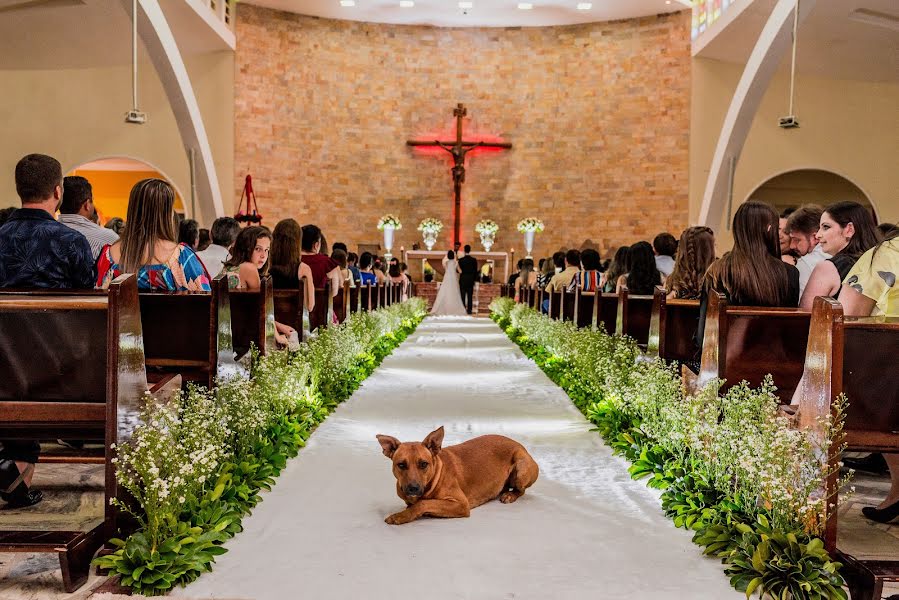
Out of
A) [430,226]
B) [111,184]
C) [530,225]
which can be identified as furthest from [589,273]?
[111,184]

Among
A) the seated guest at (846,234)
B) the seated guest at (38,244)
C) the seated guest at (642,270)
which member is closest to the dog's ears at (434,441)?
the seated guest at (38,244)

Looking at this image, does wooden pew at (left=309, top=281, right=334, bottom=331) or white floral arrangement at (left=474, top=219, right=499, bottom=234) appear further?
white floral arrangement at (left=474, top=219, right=499, bottom=234)

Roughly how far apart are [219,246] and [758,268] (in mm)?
4801

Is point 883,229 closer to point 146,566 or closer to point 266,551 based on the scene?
point 266,551

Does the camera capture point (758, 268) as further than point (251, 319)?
No

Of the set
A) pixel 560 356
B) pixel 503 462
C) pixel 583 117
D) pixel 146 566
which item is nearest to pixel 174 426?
pixel 146 566

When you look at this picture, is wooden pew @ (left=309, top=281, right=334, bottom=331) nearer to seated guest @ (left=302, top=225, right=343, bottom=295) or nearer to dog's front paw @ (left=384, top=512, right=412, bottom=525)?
seated guest @ (left=302, top=225, right=343, bottom=295)

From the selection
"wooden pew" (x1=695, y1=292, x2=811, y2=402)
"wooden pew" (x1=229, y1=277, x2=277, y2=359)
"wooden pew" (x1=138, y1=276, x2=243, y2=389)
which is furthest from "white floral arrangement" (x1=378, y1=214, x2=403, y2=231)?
"wooden pew" (x1=695, y1=292, x2=811, y2=402)

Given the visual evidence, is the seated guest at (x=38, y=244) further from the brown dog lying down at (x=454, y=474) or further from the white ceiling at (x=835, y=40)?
the white ceiling at (x=835, y=40)

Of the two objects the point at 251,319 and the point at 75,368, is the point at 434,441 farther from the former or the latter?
the point at 251,319

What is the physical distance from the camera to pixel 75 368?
3264mm

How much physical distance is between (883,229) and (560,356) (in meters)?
3.41

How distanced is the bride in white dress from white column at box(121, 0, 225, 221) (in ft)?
16.9

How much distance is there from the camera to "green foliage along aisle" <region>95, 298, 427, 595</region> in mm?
3033
